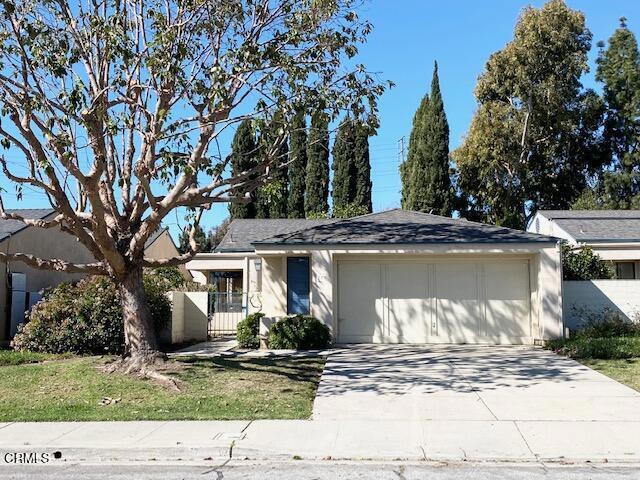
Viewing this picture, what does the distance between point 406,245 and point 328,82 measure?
4935 millimetres

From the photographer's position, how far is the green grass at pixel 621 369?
1112 cm

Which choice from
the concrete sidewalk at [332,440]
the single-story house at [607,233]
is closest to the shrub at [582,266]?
the single-story house at [607,233]

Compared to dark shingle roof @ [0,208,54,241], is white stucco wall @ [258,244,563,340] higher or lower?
lower

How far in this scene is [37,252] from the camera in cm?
2000

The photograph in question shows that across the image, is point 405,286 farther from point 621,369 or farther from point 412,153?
point 412,153

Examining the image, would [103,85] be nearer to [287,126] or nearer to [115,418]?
[287,126]

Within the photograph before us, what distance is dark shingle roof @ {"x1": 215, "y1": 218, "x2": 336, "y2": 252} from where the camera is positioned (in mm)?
24172

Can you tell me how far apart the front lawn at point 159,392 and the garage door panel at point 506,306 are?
19.5 ft

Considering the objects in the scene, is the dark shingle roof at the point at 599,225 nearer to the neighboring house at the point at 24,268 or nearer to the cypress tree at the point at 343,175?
the cypress tree at the point at 343,175

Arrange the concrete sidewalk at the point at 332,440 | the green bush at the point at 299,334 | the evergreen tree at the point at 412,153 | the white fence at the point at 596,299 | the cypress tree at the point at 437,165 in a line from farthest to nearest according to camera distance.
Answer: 1. the evergreen tree at the point at 412,153
2. the cypress tree at the point at 437,165
3. the white fence at the point at 596,299
4. the green bush at the point at 299,334
5. the concrete sidewalk at the point at 332,440

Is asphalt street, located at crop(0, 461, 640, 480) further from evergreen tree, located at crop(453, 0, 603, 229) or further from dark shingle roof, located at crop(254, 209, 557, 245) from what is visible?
evergreen tree, located at crop(453, 0, 603, 229)

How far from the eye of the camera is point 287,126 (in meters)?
11.9

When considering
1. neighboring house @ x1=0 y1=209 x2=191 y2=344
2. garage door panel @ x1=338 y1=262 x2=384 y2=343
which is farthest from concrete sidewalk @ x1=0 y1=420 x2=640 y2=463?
neighboring house @ x1=0 y1=209 x2=191 y2=344

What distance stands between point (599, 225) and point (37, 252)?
21.7 m
